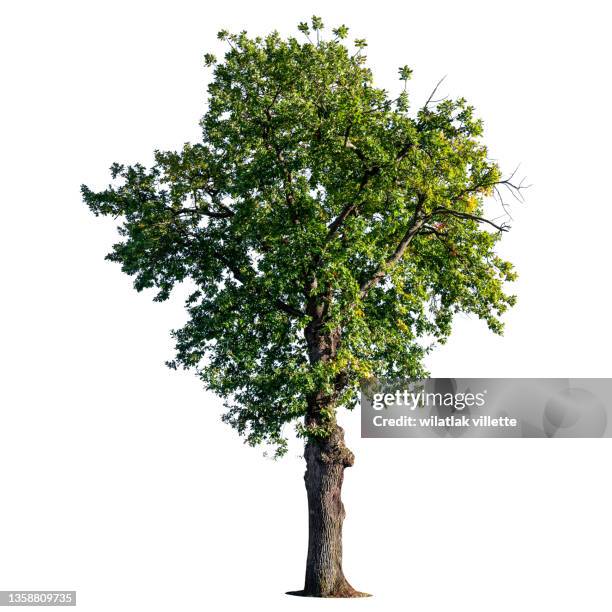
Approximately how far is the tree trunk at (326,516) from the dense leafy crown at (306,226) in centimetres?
99

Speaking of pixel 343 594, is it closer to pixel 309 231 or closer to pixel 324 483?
pixel 324 483

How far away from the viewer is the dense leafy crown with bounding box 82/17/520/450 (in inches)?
944

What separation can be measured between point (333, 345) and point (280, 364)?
1567mm

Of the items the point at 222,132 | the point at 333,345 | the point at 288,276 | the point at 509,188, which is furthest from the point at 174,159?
the point at 509,188

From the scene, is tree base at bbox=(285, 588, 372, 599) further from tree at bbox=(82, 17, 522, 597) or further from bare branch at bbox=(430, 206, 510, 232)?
bare branch at bbox=(430, 206, 510, 232)

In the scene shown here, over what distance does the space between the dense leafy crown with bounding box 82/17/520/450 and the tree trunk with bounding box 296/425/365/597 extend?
38.9 inches

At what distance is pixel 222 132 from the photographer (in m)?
24.8

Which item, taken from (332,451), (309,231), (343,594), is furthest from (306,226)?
(343,594)

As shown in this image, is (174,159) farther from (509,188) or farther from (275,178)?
(509,188)

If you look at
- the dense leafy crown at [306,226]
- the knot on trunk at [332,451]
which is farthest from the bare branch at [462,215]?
the knot on trunk at [332,451]

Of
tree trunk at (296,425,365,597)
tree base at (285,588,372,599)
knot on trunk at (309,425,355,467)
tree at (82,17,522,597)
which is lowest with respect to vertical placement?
tree base at (285,588,372,599)

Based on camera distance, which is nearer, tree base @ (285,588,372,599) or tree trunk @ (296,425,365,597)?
tree base @ (285,588,372,599)

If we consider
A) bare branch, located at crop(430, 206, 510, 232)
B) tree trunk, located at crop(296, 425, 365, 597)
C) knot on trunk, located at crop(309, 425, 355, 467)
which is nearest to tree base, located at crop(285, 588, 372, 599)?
tree trunk, located at crop(296, 425, 365, 597)

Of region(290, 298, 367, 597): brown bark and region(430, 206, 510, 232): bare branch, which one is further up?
region(430, 206, 510, 232): bare branch
